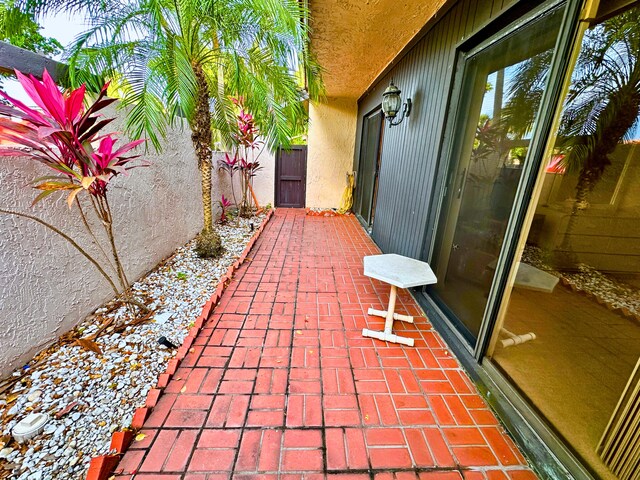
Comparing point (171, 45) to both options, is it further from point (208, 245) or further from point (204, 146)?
point (208, 245)

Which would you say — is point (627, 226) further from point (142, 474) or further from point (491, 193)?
point (142, 474)

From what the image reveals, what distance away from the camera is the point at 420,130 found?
2.99 m

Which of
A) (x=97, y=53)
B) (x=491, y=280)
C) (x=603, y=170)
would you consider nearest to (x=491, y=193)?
(x=491, y=280)

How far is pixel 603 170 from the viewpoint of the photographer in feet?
7.61

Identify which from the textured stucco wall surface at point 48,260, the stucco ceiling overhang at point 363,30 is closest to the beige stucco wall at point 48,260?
the textured stucco wall surface at point 48,260

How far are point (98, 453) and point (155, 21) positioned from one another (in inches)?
135

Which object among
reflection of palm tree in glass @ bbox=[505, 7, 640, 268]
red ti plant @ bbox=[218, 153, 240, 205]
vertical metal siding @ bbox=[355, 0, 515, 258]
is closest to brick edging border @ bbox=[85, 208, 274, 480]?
vertical metal siding @ bbox=[355, 0, 515, 258]

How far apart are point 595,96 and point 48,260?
4211 mm

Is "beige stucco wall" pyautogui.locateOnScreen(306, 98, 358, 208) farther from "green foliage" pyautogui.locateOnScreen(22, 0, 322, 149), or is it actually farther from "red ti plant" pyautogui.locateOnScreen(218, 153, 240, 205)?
"green foliage" pyautogui.locateOnScreen(22, 0, 322, 149)

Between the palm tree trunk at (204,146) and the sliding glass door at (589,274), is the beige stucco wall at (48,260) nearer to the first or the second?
the palm tree trunk at (204,146)

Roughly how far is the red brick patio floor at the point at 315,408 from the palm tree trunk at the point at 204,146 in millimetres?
1385

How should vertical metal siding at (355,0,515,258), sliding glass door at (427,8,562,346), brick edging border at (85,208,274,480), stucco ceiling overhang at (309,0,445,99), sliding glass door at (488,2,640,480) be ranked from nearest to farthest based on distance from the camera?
brick edging border at (85,208,274,480)
sliding glass door at (488,2,640,480)
sliding glass door at (427,8,562,346)
vertical metal siding at (355,0,515,258)
stucco ceiling overhang at (309,0,445,99)

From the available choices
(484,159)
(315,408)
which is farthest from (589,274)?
(315,408)

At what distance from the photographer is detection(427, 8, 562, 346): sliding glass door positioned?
1.63m
